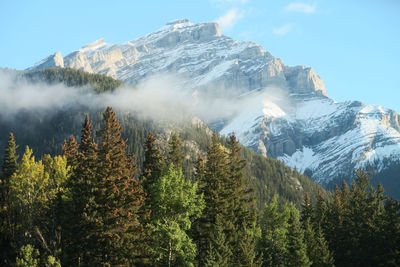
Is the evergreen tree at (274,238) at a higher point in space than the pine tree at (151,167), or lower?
lower

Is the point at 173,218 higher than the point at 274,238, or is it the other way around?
the point at 274,238

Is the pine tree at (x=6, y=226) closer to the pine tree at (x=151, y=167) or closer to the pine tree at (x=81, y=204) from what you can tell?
the pine tree at (x=81, y=204)

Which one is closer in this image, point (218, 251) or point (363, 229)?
point (218, 251)

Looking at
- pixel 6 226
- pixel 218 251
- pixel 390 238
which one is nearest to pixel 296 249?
pixel 390 238

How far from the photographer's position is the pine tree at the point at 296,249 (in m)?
61.0

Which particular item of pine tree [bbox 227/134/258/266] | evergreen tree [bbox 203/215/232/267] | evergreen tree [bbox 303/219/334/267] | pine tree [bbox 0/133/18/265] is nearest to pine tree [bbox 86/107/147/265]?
evergreen tree [bbox 203/215/232/267]

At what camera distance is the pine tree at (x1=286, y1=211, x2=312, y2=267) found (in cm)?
6103

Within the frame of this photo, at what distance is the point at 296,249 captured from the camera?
61.9 metres

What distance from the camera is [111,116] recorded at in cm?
4362

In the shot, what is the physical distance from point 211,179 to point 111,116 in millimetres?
15873

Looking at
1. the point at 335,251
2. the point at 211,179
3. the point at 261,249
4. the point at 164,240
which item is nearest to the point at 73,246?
the point at 164,240

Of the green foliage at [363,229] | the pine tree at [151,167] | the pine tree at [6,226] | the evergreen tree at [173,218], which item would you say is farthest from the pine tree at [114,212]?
the green foliage at [363,229]

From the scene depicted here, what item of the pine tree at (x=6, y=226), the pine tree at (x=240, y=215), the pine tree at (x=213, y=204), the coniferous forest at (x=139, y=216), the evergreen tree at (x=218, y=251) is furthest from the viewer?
the pine tree at (x=213, y=204)

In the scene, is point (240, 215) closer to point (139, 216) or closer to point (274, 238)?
point (274, 238)
